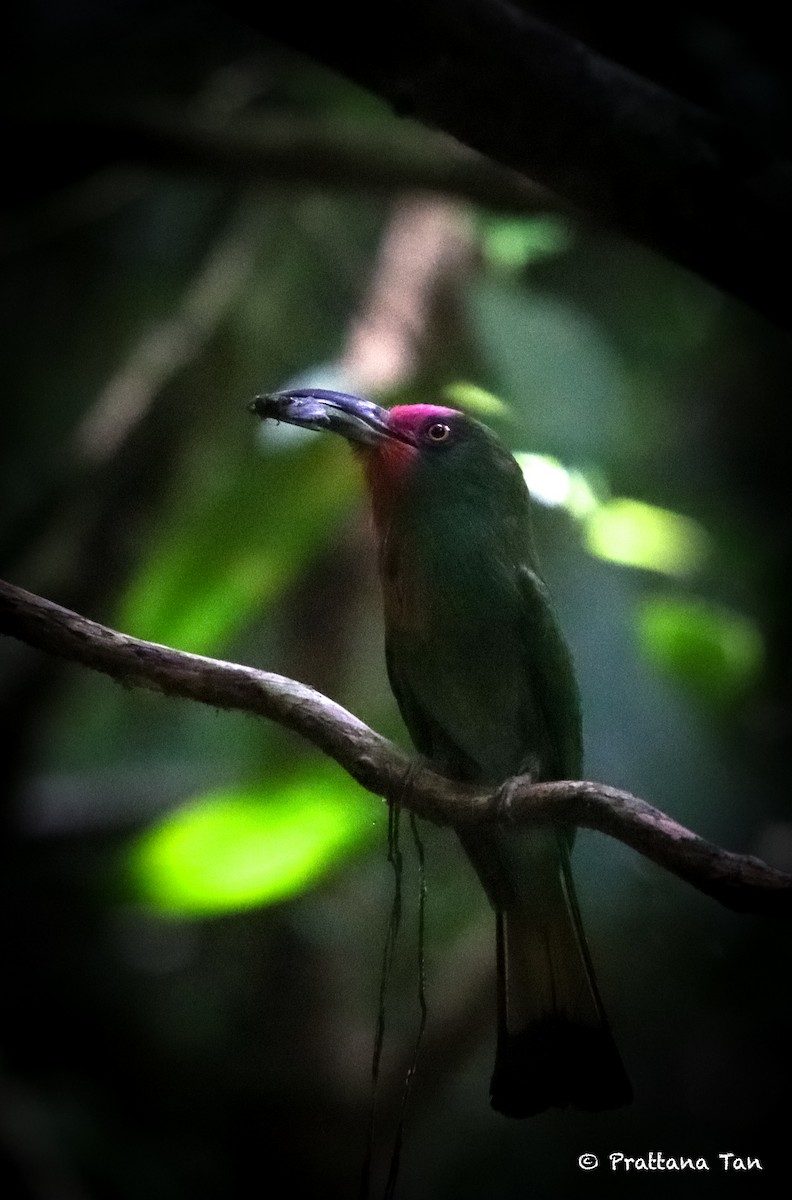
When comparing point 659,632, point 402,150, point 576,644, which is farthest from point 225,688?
point 402,150

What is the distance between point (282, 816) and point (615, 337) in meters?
1.22

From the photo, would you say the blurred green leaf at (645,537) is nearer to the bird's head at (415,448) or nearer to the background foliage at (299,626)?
the background foliage at (299,626)

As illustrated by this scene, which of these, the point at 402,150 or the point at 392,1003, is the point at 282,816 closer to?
the point at 392,1003

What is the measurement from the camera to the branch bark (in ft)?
5.28

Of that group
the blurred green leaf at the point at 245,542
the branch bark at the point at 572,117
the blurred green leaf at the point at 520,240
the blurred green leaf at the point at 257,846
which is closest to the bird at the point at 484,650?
the blurred green leaf at the point at 257,846

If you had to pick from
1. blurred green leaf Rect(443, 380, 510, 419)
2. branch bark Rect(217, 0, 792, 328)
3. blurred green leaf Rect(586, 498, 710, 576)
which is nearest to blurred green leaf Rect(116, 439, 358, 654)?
blurred green leaf Rect(443, 380, 510, 419)

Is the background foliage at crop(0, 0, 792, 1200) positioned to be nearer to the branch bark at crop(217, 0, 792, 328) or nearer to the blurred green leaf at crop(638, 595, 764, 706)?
the blurred green leaf at crop(638, 595, 764, 706)

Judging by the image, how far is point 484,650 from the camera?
1.54m

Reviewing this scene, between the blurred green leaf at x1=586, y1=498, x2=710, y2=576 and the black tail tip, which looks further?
the blurred green leaf at x1=586, y1=498, x2=710, y2=576

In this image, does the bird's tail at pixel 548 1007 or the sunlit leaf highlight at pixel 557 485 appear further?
the sunlit leaf highlight at pixel 557 485

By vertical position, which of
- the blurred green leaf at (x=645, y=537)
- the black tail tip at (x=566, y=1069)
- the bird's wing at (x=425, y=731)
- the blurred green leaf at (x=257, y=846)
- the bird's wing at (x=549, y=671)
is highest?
the blurred green leaf at (x=645, y=537)

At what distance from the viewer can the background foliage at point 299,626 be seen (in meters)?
1.60

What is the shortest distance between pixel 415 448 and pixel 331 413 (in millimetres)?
104

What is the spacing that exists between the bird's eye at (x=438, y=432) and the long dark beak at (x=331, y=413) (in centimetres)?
3
